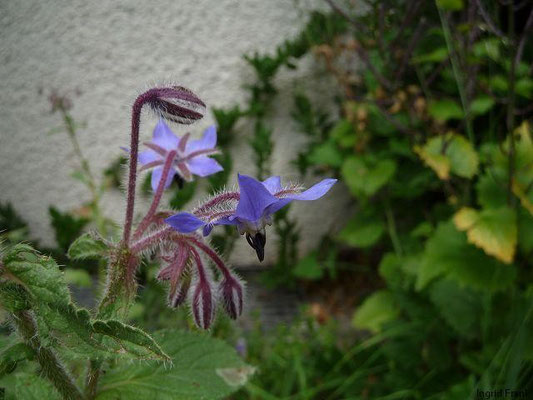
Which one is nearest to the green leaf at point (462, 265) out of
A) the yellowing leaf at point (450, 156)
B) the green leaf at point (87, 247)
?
the yellowing leaf at point (450, 156)

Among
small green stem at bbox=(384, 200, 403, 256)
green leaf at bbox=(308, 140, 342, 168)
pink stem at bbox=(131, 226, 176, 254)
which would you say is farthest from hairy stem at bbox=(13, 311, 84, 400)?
green leaf at bbox=(308, 140, 342, 168)

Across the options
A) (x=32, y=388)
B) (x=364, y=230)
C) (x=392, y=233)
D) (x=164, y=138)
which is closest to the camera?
(x=32, y=388)

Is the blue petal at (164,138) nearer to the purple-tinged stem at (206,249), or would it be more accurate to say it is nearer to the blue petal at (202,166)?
the blue petal at (202,166)

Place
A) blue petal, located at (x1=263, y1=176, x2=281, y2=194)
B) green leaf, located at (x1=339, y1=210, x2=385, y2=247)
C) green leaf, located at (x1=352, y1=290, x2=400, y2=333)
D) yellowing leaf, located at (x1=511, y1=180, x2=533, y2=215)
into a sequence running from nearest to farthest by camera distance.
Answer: blue petal, located at (x1=263, y1=176, x2=281, y2=194), yellowing leaf, located at (x1=511, y1=180, x2=533, y2=215), green leaf, located at (x1=352, y1=290, x2=400, y2=333), green leaf, located at (x1=339, y1=210, x2=385, y2=247)

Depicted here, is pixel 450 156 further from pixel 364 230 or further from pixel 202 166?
pixel 202 166

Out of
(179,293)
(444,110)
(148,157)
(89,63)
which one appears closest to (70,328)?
(179,293)

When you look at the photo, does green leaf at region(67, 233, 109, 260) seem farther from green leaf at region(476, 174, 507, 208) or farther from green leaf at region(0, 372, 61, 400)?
green leaf at region(476, 174, 507, 208)
